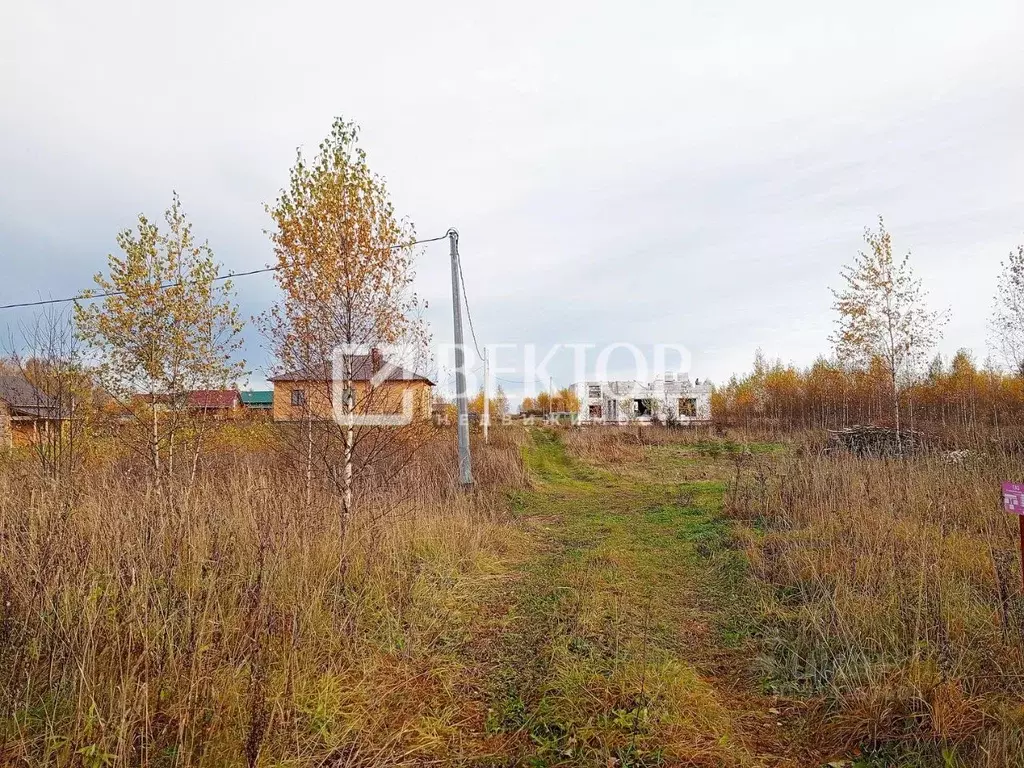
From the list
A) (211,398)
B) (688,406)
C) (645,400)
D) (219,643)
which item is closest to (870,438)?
(211,398)

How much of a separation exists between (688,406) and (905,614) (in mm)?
33489

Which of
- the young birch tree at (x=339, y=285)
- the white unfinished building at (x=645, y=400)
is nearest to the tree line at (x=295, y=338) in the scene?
the young birch tree at (x=339, y=285)

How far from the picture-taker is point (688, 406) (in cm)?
3516

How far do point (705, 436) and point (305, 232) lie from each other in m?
21.1

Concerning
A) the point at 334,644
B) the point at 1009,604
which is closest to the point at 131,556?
the point at 334,644

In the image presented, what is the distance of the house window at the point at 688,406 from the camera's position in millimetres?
35062

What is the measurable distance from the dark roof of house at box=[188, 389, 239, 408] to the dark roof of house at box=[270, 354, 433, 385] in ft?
8.66

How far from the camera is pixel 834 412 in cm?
2341

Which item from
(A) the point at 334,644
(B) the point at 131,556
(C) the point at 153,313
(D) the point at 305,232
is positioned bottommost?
(A) the point at 334,644

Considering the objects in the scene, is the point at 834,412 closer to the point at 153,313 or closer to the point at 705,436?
the point at 705,436

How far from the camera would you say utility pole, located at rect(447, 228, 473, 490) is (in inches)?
332

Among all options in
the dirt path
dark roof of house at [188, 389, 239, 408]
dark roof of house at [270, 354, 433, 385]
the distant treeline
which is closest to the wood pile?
the distant treeline

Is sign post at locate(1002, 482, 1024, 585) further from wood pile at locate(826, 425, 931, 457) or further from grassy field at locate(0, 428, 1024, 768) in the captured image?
wood pile at locate(826, 425, 931, 457)

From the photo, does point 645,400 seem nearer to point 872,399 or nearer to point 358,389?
point 872,399
